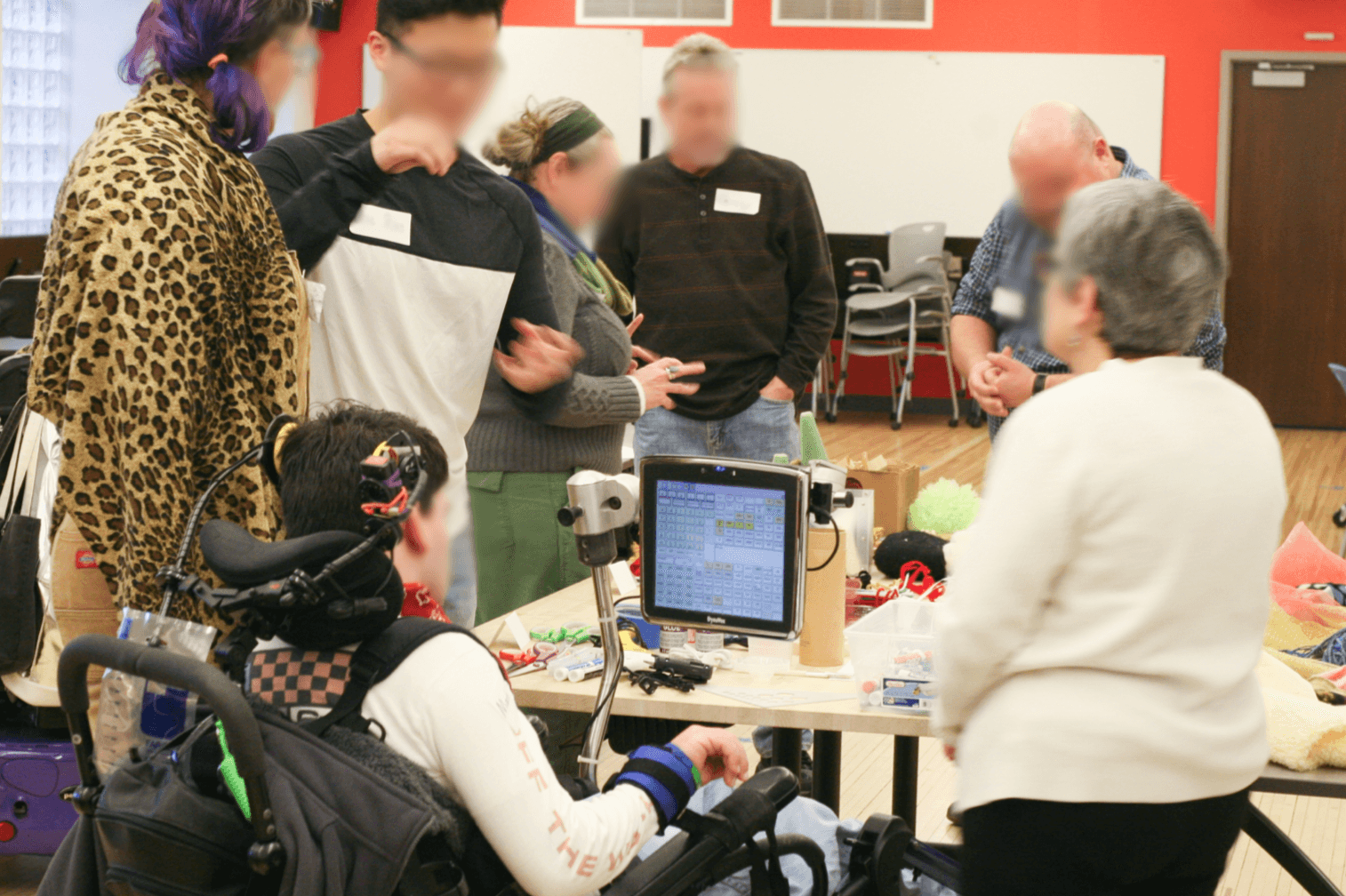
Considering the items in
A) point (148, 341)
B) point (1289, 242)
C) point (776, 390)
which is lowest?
point (776, 390)

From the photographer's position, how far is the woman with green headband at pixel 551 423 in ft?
8.68

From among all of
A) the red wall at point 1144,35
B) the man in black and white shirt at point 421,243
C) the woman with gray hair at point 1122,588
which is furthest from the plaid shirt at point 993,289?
the red wall at point 1144,35

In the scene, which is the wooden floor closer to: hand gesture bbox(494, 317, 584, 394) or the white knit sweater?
hand gesture bbox(494, 317, 584, 394)

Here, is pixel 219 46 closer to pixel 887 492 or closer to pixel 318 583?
pixel 318 583

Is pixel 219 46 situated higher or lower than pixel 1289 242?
lower

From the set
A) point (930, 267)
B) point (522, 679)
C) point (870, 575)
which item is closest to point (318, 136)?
point (522, 679)

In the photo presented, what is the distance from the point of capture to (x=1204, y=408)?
4.35 feet

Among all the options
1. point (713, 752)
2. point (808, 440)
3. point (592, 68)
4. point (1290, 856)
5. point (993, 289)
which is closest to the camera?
point (713, 752)

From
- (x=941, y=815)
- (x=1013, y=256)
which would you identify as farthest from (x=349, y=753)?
(x=941, y=815)

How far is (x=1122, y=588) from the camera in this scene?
131 cm

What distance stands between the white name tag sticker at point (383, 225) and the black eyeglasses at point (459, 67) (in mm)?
237

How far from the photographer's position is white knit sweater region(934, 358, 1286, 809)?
4.24 feet

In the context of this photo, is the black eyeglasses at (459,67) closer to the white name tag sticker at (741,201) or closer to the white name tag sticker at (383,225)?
the white name tag sticker at (383,225)

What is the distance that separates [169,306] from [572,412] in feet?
3.46
